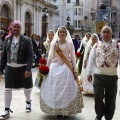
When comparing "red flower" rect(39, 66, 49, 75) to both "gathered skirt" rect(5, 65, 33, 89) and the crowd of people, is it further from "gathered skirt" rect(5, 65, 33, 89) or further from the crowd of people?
"gathered skirt" rect(5, 65, 33, 89)

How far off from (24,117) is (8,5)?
21.6m

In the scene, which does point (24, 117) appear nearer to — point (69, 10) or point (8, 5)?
point (8, 5)

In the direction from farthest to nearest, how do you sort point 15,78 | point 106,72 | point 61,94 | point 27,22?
point 27,22 → point 15,78 → point 61,94 → point 106,72

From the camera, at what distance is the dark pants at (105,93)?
16.3 ft

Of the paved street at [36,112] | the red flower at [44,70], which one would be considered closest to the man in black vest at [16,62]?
the red flower at [44,70]

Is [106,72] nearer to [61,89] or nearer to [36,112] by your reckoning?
[61,89]

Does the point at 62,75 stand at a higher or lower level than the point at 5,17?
lower

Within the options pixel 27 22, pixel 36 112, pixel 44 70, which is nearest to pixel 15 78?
pixel 44 70

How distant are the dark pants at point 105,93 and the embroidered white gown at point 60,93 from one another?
51 cm

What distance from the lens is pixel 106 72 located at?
497cm

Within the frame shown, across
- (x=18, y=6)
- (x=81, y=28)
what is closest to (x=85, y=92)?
(x=18, y=6)

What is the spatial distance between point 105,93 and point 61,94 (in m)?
0.80

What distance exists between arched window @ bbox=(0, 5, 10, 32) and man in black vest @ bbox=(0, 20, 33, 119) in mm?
20011

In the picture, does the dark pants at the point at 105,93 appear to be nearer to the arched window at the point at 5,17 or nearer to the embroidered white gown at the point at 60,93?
the embroidered white gown at the point at 60,93
